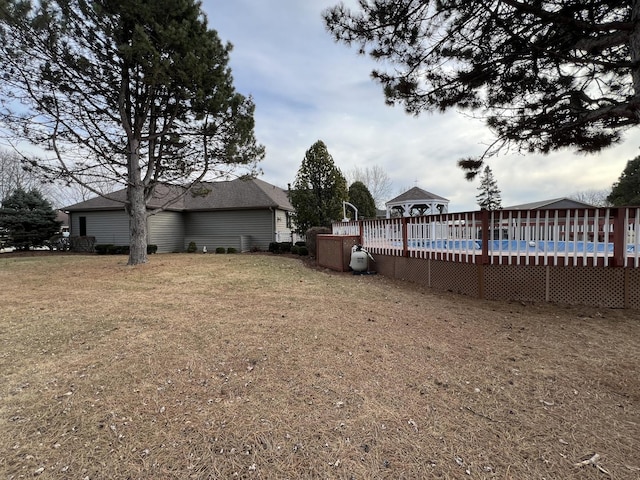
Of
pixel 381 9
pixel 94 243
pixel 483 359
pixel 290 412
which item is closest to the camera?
pixel 290 412

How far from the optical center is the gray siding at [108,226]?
16781mm

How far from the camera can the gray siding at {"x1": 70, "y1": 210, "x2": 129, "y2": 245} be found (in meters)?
16.8

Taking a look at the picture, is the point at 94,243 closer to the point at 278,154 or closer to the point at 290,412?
the point at 278,154

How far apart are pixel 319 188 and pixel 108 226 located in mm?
12281

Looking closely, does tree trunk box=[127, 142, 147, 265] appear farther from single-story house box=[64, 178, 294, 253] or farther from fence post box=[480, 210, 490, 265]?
fence post box=[480, 210, 490, 265]

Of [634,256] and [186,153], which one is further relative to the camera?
[186,153]

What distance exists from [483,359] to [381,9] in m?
4.63

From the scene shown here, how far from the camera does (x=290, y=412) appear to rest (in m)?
2.15

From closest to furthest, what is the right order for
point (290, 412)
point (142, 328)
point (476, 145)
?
point (290, 412)
point (142, 328)
point (476, 145)

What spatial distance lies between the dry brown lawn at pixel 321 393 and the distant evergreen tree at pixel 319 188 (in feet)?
31.4

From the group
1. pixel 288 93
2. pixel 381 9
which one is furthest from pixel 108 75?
pixel 381 9

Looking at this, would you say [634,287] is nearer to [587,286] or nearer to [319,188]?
[587,286]

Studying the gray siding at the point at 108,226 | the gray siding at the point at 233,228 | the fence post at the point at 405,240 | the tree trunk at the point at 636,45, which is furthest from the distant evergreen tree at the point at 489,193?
the tree trunk at the point at 636,45

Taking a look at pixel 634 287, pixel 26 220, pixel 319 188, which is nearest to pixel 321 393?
pixel 634 287
